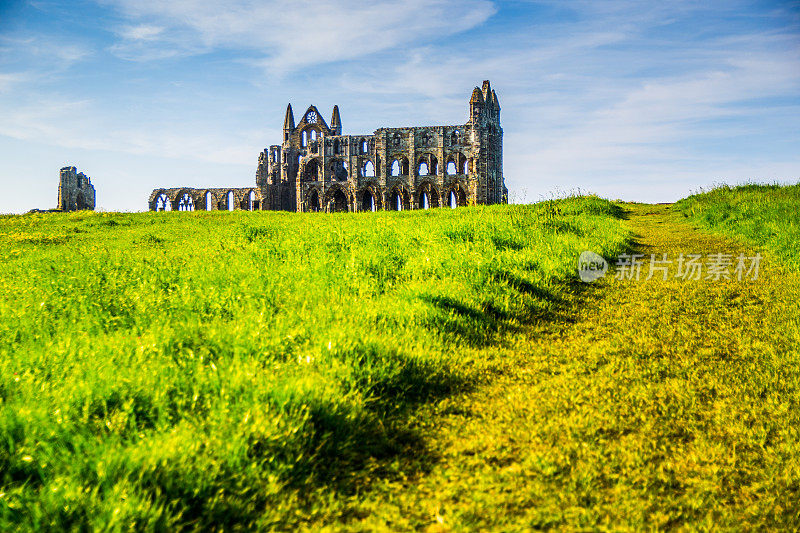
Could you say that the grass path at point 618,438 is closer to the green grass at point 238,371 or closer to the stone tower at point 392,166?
the green grass at point 238,371

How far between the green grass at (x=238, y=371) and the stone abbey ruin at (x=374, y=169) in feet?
170

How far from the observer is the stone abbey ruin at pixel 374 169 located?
60.3 meters

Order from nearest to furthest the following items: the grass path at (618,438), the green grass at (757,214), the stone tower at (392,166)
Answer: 1. the grass path at (618,438)
2. the green grass at (757,214)
3. the stone tower at (392,166)

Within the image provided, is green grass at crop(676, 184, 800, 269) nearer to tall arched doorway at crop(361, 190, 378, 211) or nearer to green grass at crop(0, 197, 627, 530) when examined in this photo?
green grass at crop(0, 197, 627, 530)

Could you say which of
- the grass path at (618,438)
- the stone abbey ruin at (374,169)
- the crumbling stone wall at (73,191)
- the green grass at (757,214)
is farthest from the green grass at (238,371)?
the crumbling stone wall at (73,191)

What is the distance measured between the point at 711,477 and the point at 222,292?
4941 mm

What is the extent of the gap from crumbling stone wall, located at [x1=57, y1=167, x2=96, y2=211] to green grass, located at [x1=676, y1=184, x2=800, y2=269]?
62.7 m

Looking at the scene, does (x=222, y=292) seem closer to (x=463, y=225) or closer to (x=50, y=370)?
(x=50, y=370)

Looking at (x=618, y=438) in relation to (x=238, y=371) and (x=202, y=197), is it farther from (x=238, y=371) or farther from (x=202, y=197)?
(x=202, y=197)

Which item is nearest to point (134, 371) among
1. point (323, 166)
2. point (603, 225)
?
point (603, 225)

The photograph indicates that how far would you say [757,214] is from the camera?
1220cm

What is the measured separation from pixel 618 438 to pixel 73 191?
71.0 meters

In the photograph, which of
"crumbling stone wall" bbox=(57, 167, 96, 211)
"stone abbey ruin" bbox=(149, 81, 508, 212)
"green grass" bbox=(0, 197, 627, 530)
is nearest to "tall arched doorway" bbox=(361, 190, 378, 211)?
"stone abbey ruin" bbox=(149, 81, 508, 212)

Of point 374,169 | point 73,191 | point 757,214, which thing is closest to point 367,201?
point 374,169
